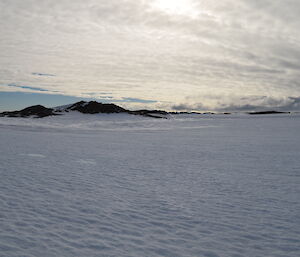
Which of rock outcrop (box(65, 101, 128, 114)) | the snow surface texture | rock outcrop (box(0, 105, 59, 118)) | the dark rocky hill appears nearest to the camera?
the snow surface texture

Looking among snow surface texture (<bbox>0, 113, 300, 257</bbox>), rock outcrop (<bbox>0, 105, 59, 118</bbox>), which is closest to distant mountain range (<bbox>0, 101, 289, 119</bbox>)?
rock outcrop (<bbox>0, 105, 59, 118</bbox>)

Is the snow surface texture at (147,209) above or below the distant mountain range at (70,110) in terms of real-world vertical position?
below

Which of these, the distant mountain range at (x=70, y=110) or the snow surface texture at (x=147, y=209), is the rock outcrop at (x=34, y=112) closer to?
the distant mountain range at (x=70, y=110)

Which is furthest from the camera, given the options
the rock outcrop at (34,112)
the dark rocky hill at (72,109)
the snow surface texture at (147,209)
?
the dark rocky hill at (72,109)

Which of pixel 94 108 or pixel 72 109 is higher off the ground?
pixel 94 108

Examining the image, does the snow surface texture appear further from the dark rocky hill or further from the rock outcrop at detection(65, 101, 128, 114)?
the rock outcrop at detection(65, 101, 128, 114)

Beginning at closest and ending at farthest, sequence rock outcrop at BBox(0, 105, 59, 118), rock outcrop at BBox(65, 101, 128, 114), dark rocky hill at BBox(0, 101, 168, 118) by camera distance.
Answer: rock outcrop at BBox(0, 105, 59, 118), dark rocky hill at BBox(0, 101, 168, 118), rock outcrop at BBox(65, 101, 128, 114)

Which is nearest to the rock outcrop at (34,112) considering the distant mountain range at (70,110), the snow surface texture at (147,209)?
the distant mountain range at (70,110)

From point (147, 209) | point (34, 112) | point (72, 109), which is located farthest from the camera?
point (72, 109)

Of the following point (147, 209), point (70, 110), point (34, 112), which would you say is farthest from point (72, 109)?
point (147, 209)

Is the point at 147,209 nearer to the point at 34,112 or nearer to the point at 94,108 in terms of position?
the point at 34,112

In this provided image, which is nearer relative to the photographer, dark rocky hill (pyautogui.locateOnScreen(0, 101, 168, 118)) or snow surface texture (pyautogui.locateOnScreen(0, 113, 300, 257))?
snow surface texture (pyautogui.locateOnScreen(0, 113, 300, 257))

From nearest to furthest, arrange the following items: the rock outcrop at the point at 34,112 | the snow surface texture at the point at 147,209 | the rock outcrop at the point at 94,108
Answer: the snow surface texture at the point at 147,209 < the rock outcrop at the point at 34,112 < the rock outcrop at the point at 94,108

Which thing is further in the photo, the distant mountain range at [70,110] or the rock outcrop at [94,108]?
the rock outcrop at [94,108]
